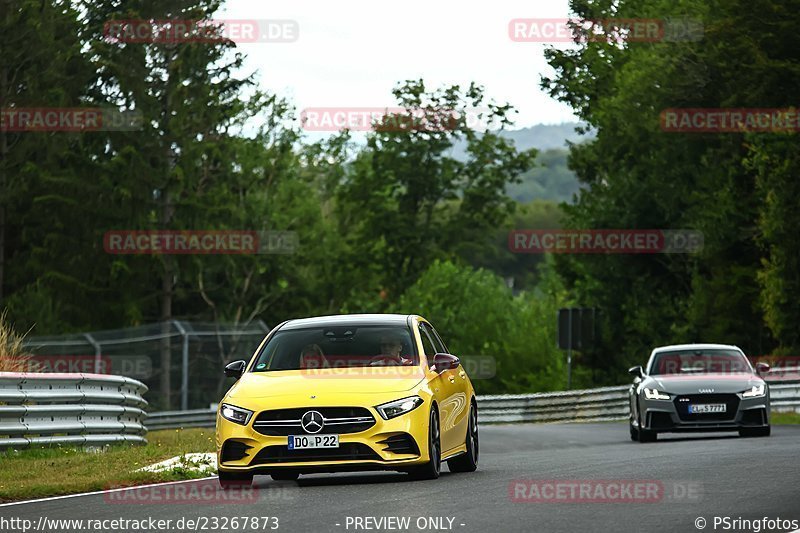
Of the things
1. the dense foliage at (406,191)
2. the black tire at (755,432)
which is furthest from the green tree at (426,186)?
the black tire at (755,432)

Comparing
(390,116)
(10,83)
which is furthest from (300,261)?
(10,83)

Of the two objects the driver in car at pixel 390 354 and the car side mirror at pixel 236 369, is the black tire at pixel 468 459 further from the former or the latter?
the car side mirror at pixel 236 369

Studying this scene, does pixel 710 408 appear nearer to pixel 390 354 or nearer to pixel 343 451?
pixel 390 354

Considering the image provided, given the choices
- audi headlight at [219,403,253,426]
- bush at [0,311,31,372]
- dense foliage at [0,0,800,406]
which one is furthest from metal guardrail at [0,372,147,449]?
dense foliage at [0,0,800,406]

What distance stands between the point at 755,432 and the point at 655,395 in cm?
180

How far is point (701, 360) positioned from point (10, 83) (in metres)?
36.2

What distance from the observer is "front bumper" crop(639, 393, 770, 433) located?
2248cm

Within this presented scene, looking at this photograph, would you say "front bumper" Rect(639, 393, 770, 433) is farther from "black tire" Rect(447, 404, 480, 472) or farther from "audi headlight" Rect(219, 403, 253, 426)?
"audi headlight" Rect(219, 403, 253, 426)

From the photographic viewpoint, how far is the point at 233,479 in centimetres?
1456

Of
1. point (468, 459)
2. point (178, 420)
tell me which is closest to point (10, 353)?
point (468, 459)

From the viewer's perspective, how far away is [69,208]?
57438 mm

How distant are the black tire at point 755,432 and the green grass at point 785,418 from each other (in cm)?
733

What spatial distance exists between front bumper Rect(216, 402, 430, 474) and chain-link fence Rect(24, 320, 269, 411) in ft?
75.3

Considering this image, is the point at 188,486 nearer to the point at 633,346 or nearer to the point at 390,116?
the point at 633,346
